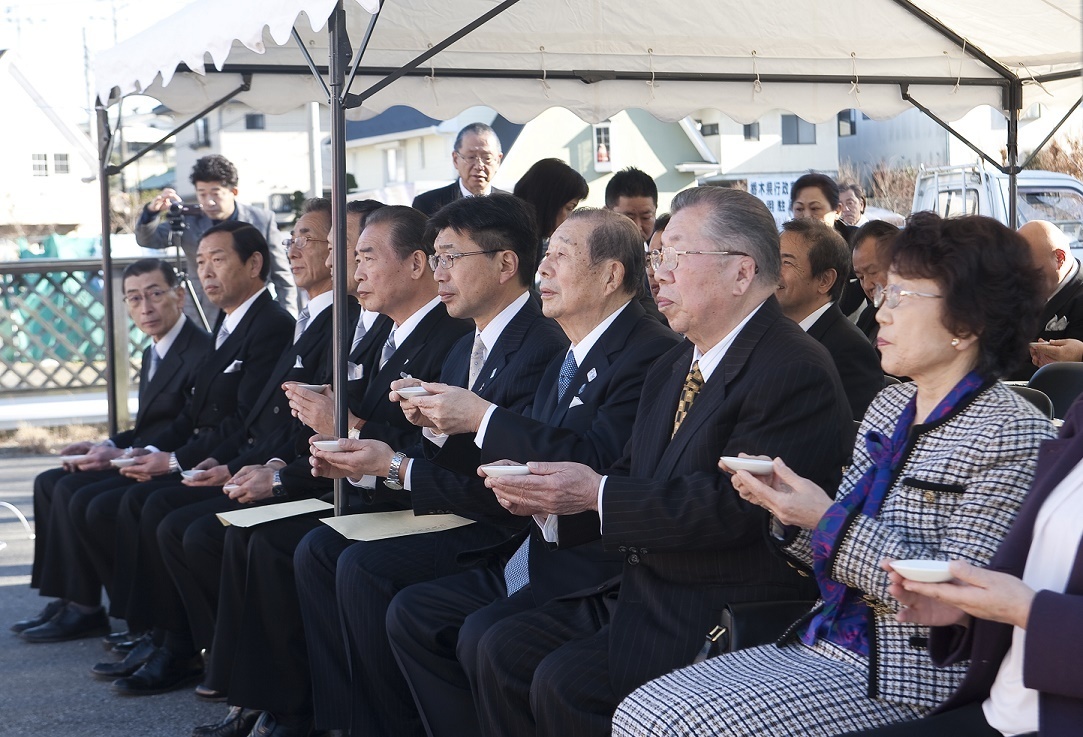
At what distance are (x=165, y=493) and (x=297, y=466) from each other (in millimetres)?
975

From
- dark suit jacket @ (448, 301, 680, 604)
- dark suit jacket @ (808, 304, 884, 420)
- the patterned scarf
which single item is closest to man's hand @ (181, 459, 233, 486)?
dark suit jacket @ (448, 301, 680, 604)

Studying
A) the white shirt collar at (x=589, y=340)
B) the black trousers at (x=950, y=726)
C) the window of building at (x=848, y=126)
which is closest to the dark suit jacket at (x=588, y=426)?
the white shirt collar at (x=589, y=340)

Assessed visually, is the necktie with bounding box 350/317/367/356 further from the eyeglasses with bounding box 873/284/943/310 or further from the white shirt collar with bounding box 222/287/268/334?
the eyeglasses with bounding box 873/284/943/310

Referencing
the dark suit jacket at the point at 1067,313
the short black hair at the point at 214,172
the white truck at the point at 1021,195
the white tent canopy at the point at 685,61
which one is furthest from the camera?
the white truck at the point at 1021,195

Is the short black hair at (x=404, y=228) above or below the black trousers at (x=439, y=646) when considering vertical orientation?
above

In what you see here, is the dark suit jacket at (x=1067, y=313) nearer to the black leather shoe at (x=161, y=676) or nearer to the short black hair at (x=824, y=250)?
the short black hair at (x=824, y=250)

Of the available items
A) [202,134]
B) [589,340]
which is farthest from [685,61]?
[202,134]

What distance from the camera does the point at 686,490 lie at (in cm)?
297

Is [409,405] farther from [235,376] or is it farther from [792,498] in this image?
[235,376]

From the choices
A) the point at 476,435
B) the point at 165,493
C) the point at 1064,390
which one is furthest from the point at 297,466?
the point at 1064,390

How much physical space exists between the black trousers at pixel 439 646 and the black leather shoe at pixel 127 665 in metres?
2.12

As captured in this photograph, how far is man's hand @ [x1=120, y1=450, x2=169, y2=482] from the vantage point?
19.1ft

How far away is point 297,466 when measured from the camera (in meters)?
4.86

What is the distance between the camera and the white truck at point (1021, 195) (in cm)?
1352
